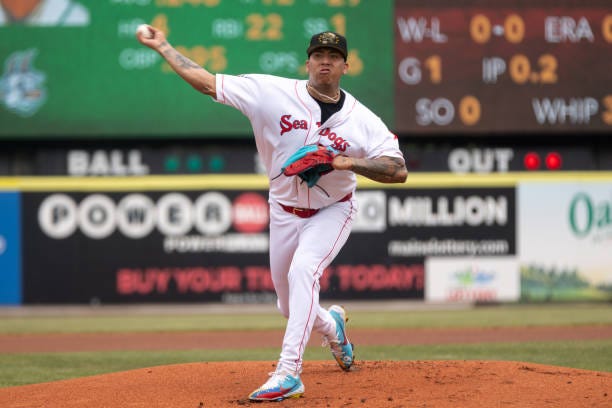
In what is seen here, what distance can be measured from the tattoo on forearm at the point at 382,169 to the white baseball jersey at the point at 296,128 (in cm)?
7

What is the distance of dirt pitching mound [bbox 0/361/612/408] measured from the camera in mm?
4250

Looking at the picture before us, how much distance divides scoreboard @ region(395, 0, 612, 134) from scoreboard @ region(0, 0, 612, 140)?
0.01m

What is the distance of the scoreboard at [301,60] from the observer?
35.8ft

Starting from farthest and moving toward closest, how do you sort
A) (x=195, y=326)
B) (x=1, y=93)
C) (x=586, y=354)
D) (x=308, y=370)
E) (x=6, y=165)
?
1. (x=6, y=165)
2. (x=1, y=93)
3. (x=195, y=326)
4. (x=586, y=354)
5. (x=308, y=370)

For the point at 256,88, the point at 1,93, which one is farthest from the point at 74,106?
the point at 256,88

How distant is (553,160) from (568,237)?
0.93 meters

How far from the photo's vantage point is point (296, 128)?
4.60 m

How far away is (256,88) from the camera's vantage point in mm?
4578

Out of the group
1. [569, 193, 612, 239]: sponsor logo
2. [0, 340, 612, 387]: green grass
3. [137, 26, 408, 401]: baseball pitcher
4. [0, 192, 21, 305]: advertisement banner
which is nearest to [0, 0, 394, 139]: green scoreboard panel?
[0, 192, 21, 305]: advertisement banner

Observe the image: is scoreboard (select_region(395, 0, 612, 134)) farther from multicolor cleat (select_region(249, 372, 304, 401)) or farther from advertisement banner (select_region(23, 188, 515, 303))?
multicolor cleat (select_region(249, 372, 304, 401))

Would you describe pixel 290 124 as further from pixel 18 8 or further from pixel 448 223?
pixel 448 223

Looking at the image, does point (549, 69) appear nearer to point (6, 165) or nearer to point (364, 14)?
point (364, 14)

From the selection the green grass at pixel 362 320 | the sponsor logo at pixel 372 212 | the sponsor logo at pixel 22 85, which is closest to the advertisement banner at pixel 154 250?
the sponsor logo at pixel 372 212

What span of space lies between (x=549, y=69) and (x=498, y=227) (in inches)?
76.8
